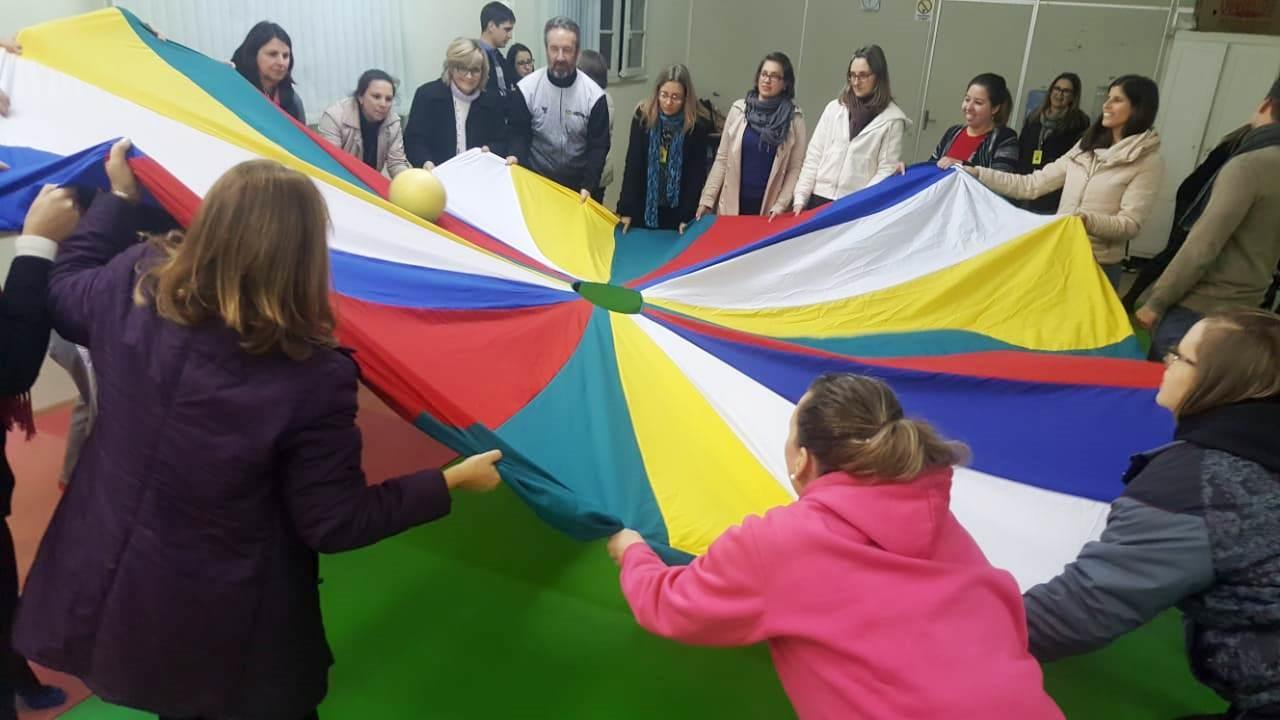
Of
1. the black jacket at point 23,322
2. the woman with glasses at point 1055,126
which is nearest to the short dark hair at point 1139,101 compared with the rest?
the woman with glasses at point 1055,126

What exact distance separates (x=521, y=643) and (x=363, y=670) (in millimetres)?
406

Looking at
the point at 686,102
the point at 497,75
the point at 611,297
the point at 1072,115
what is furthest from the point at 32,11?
the point at 1072,115

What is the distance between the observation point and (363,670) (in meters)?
2.17

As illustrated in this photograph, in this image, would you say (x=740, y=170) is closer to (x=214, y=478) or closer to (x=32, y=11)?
(x=32, y=11)

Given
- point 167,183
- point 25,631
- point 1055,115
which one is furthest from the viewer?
point 1055,115

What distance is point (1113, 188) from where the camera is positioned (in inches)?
129

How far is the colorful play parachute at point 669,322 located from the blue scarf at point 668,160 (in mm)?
721

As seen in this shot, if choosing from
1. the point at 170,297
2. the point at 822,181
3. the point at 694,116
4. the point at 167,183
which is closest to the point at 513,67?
the point at 694,116

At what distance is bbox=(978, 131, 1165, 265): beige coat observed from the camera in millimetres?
3191

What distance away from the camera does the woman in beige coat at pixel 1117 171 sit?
3.18 meters

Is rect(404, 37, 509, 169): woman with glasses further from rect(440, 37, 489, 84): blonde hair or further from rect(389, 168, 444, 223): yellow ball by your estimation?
rect(389, 168, 444, 223): yellow ball

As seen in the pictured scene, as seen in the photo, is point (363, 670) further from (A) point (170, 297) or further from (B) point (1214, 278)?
(B) point (1214, 278)

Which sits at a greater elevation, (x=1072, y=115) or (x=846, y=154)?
(x=1072, y=115)

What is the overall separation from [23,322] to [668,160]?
9.60ft
